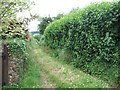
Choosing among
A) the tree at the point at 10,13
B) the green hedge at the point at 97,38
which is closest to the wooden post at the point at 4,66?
the tree at the point at 10,13

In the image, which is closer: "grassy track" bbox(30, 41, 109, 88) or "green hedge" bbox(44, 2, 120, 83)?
"grassy track" bbox(30, 41, 109, 88)

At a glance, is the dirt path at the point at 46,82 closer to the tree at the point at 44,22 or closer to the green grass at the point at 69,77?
the green grass at the point at 69,77

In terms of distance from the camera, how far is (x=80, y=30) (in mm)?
10102

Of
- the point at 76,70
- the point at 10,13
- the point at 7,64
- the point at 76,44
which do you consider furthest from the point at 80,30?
the point at 10,13

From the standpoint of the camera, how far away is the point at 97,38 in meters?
8.73

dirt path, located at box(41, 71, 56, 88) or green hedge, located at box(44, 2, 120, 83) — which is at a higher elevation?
green hedge, located at box(44, 2, 120, 83)

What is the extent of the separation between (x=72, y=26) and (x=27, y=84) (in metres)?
3.85

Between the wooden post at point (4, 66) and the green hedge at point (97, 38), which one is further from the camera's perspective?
the green hedge at point (97, 38)

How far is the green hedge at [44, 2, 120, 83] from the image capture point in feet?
26.3

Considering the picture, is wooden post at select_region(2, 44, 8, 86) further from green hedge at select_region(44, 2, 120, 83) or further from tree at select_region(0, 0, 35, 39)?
green hedge at select_region(44, 2, 120, 83)

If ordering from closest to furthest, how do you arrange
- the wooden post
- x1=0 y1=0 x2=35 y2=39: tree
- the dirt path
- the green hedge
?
1. x1=0 y1=0 x2=35 y2=39: tree
2. the wooden post
3. the green hedge
4. the dirt path

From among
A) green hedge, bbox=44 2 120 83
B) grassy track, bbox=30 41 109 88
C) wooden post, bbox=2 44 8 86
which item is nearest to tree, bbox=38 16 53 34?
grassy track, bbox=30 41 109 88

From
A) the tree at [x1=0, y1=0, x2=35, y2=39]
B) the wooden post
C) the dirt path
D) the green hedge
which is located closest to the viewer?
the tree at [x1=0, y1=0, x2=35, y2=39]

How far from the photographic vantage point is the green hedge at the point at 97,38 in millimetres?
8016
